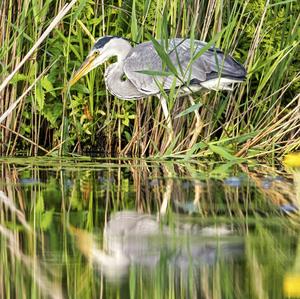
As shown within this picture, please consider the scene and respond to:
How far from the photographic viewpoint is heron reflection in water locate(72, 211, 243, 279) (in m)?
3.86

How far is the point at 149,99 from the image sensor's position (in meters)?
7.61

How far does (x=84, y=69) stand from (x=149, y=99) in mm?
518

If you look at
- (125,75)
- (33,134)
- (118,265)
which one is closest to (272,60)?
(125,75)

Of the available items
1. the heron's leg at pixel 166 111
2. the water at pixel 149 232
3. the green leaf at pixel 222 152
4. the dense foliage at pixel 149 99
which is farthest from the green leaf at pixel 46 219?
the heron's leg at pixel 166 111

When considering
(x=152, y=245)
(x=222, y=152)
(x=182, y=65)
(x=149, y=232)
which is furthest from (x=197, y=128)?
(x=152, y=245)

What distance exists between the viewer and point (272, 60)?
23.9ft

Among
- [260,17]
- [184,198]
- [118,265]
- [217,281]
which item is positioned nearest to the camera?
[217,281]

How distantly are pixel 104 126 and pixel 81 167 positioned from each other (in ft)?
3.11

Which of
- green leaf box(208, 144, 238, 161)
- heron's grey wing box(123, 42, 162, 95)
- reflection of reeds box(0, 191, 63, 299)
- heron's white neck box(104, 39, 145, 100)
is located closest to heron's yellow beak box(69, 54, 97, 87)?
heron's white neck box(104, 39, 145, 100)

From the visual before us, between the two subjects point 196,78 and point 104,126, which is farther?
point 104,126

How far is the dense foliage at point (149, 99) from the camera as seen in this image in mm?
7051

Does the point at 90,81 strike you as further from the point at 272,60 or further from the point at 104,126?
the point at 272,60

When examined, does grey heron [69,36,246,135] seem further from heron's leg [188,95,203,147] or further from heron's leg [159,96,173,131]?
heron's leg [188,95,203,147]

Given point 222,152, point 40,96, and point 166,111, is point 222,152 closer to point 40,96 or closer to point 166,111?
point 166,111
